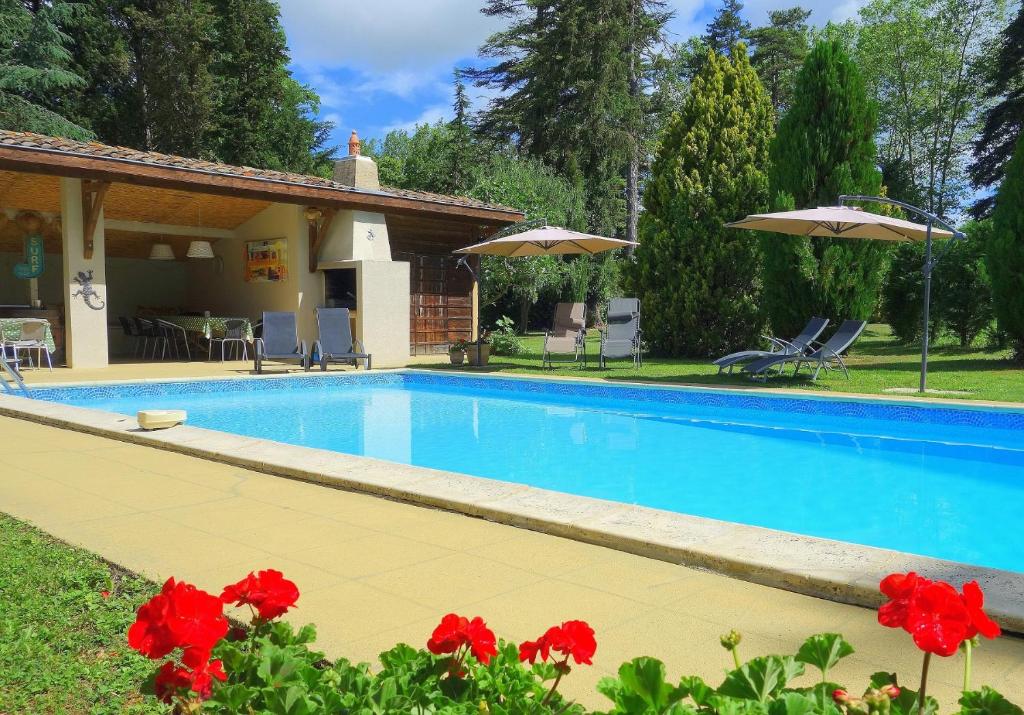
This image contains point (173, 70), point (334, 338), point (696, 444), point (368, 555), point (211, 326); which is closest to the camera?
point (368, 555)

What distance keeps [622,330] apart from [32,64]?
17.7 m

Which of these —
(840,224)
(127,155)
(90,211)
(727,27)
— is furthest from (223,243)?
(727,27)

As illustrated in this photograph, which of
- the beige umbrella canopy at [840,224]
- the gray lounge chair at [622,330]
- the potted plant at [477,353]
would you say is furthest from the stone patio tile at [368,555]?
the potted plant at [477,353]

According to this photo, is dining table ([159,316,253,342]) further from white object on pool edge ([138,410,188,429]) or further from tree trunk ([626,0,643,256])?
tree trunk ([626,0,643,256])

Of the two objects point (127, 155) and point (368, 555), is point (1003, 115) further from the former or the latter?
point (368, 555)

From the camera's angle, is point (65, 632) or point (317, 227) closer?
point (65, 632)

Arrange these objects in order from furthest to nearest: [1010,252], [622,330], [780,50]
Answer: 1. [780,50]
2. [622,330]
3. [1010,252]

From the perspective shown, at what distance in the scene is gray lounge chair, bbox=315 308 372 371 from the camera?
12289mm

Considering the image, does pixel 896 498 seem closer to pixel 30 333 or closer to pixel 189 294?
pixel 30 333

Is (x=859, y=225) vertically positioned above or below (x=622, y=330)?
above

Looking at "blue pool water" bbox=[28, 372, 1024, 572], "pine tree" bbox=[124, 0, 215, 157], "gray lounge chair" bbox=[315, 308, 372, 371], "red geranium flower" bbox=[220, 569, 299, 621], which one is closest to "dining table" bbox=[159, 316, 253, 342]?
"gray lounge chair" bbox=[315, 308, 372, 371]

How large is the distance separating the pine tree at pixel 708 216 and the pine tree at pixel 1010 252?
3.44m

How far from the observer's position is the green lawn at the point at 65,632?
1.96 meters

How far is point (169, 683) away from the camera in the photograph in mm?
1294
